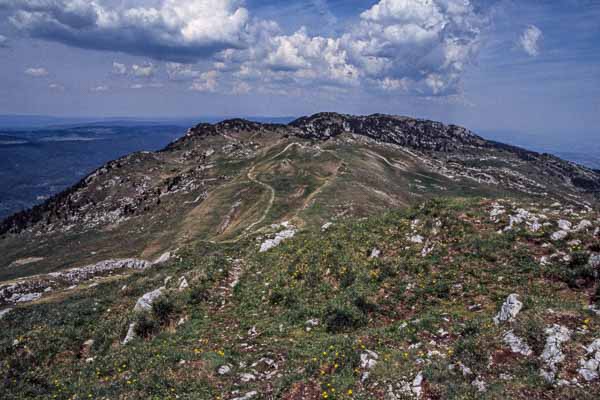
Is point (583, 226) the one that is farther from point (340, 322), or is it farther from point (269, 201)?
point (269, 201)

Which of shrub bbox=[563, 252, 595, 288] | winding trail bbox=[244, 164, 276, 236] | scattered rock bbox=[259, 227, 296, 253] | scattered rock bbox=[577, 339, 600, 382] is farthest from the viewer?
winding trail bbox=[244, 164, 276, 236]

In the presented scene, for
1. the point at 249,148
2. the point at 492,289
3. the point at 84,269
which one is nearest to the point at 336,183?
the point at 84,269

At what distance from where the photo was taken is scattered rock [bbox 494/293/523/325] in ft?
41.0

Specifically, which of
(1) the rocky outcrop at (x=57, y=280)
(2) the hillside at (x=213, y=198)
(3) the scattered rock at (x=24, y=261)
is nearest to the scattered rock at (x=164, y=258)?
(1) the rocky outcrop at (x=57, y=280)

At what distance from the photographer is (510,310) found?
12742mm

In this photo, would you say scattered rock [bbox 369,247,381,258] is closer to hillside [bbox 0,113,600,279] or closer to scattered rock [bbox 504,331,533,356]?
scattered rock [bbox 504,331,533,356]

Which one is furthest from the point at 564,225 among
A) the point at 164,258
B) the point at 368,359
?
the point at 164,258

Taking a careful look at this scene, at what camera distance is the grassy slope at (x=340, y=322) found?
10797 millimetres

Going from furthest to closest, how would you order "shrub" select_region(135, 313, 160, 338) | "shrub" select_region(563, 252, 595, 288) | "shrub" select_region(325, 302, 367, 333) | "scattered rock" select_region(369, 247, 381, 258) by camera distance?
"scattered rock" select_region(369, 247, 381, 258) → "shrub" select_region(135, 313, 160, 338) → "shrub" select_region(325, 302, 367, 333) → "shrub" select_region(563, 252, 595, 288)

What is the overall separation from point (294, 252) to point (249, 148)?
14262cm

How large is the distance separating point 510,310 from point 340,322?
6733 mm

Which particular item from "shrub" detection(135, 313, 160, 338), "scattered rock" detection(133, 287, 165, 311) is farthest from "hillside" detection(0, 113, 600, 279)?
"shrub" detection(135, 313, 160, 338)

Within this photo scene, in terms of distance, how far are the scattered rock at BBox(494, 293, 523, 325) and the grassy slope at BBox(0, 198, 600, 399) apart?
1.22ft

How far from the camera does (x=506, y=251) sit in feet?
58.0
